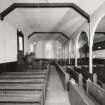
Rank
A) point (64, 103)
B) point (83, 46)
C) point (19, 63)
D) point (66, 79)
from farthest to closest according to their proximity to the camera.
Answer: point (83, 46), point (19, 63), point (66, 79), point (64, 103)

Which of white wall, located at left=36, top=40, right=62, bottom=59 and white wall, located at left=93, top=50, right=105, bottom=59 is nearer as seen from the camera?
white wall, located at left=93, top=50, right=105, bottom=59

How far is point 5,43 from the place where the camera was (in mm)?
8031

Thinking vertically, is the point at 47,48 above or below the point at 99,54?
above

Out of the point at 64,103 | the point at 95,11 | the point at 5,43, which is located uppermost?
the point at 95,11

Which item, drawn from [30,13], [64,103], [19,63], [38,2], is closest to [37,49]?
[19,63]

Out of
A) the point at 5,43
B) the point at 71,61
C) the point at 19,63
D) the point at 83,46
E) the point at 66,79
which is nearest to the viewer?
the point at 66,79

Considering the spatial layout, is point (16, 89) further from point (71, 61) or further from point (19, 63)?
point (71, 61)

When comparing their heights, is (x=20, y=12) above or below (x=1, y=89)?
above

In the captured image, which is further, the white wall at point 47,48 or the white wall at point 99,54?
the white wall at point 47,48

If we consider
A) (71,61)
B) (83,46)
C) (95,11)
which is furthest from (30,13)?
(83,46)

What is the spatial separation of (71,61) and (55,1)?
1006 centimetres

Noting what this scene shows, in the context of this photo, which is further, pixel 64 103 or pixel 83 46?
pixel 83 46

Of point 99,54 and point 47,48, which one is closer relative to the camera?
point 99,54

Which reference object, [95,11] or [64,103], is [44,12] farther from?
[64,103]
